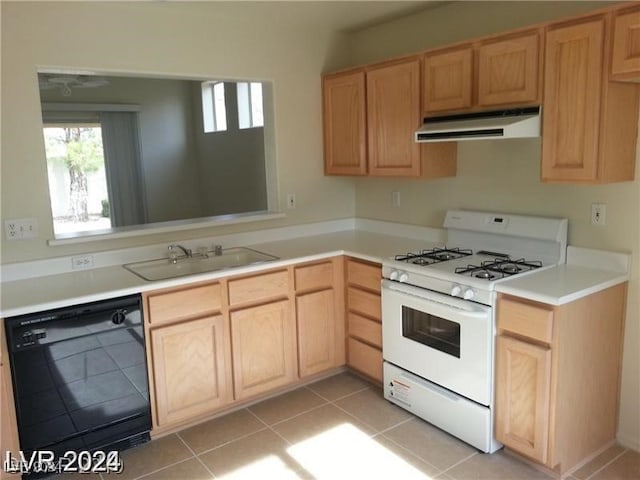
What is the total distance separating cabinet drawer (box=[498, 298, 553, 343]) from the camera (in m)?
2.18

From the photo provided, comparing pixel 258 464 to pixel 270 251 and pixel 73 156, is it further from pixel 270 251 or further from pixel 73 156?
pixel 73 156

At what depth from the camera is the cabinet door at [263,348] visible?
9.62 ft

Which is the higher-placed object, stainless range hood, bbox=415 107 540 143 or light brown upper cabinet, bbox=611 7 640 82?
light brown upper cabinet, bbox=611 7 640 82

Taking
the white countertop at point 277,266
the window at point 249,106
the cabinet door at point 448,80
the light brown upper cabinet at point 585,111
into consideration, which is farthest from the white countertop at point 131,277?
the window at point 249,106

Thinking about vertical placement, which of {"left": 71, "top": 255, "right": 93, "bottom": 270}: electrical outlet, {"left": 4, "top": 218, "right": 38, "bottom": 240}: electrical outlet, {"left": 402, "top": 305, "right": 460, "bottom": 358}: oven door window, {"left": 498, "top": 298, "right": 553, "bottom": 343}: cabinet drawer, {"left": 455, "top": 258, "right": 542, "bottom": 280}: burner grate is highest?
{"left": 4, "top": 218, "right": 38, "bottom": 240}: electrical outlet

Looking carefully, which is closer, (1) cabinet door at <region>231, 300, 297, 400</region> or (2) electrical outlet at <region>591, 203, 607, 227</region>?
(2) electrical outlet at <region>591, 203, 607, 227</region>

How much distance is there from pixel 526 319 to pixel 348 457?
114 centimetres

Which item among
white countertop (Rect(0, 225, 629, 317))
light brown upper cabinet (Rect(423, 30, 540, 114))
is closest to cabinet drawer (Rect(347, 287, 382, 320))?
white countertop (Rect(0, 225, 629, 317))

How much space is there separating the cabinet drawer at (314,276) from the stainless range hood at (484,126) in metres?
1.00

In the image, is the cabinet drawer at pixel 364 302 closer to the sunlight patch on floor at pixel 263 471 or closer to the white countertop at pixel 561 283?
the white countertop at pixel 561 283

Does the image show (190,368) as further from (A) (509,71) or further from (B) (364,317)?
(A) (509,71)

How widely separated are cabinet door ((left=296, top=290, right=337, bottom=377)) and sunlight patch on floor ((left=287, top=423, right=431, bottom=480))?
54 centimetres

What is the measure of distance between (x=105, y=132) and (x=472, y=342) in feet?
17.4

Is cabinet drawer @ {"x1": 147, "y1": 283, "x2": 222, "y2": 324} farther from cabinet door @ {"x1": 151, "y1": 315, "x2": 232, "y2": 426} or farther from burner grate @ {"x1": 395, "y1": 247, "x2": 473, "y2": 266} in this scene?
burner grate @ {"x1": 395, "y1": 247, "x2": 473, "y2": 266}
